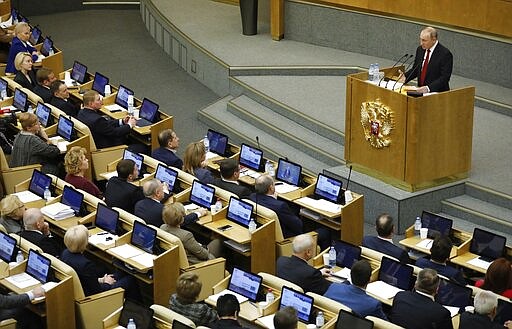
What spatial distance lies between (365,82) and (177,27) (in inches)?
246

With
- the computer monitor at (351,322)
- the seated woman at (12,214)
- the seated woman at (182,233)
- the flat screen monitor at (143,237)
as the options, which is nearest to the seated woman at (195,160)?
the seated woman at (182,233)

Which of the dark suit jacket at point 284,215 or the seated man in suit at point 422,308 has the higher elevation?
the seated man in suit at point 422,308

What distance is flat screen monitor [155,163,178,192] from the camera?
9.70 m

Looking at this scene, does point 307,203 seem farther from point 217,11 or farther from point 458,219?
point 217,11

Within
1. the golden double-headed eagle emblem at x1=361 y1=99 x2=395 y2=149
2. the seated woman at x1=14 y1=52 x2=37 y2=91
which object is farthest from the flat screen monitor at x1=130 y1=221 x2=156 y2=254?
the seated woman at x1=14 y1=52 x2=37 y2=91

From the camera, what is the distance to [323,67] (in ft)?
45.0

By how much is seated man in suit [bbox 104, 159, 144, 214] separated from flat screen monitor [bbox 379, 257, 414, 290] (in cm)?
264

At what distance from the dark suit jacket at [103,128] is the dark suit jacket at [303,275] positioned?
4072 millimetres

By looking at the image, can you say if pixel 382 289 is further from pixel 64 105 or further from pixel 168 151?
pixel 64 105

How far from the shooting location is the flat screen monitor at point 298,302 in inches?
279

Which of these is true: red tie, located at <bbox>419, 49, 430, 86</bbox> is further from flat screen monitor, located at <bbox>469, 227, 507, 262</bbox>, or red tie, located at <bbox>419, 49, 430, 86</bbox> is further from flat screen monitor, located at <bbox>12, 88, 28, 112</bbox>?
flat screen monitor, located at <bbox>12, 88, 28, 112</bbox>

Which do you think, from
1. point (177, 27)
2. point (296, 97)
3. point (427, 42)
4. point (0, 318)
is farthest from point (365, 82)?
point (177, 27)

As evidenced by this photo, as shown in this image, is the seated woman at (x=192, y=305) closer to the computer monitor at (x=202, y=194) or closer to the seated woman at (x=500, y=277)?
the seated woman at (x=500, y=277)

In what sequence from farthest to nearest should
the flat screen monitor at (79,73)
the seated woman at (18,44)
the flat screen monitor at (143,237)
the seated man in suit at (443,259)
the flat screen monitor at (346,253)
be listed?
1. the seated woman at (18,44)
2. the flat screen monitor at (79,73)
3. the flat screen monitor at (143,237)
4. the flat screen monitor at (346,253)
5. the seated man in suit at (443,259)
